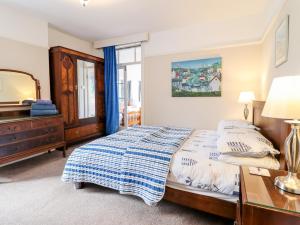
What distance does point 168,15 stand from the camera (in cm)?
335

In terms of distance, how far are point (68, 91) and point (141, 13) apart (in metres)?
2.15

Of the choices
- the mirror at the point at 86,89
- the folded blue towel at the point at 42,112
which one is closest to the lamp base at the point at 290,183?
the folded blue towel at the point at 42,112

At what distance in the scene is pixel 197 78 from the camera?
3836 mm

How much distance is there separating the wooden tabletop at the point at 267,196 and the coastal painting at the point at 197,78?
2.81m

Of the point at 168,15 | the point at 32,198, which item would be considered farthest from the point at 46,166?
the point at 168,15

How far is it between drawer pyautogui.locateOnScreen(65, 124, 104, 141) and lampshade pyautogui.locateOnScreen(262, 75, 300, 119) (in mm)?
3694

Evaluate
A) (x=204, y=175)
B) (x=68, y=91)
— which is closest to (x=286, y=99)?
(x=204, y=175)

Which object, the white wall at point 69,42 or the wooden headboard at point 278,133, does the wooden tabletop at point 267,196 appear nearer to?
the wooden headboard at point 278,133

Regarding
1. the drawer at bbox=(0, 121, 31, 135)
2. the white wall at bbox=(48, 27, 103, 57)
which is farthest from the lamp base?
the white wall at bbox=(48, 27, 103, 57)

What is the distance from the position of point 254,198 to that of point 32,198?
7.35 feet

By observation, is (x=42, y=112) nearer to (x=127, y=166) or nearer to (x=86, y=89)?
(x=86, y=89)

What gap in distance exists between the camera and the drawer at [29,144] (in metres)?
2.45

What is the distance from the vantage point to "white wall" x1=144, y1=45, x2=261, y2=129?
3475 millimetres

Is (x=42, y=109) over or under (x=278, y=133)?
over
